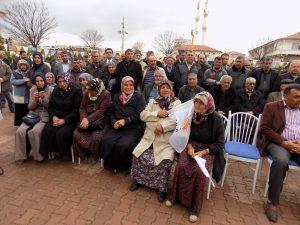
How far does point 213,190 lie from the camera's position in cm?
365

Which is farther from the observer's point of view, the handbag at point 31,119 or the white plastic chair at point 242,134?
the handbag at point 31,119

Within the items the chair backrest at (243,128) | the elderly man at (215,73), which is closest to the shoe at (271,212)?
the chair backrest at (243,128)

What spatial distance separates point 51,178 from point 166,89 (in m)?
2.37

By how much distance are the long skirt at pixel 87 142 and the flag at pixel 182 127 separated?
1.40 metres

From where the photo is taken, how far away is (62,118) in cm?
439

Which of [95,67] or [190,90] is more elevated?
[95,67]

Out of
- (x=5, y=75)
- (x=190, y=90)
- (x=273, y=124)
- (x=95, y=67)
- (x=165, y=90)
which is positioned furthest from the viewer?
(x=5, y=75)

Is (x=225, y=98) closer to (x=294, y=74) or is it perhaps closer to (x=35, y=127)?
(x=294, y=74)

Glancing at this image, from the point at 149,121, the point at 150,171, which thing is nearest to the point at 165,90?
the point at 149,121

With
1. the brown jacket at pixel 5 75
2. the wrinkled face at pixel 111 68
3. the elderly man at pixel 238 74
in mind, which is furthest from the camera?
the brown jacket at pixel 5 75

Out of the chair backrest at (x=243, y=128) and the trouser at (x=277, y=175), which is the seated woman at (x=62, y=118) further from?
the trouser at (x=277, y=175)

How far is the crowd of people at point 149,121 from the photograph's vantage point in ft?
10.5

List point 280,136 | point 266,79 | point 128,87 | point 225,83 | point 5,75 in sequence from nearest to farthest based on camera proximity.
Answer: point 280,136
point 128,87
point 225,83
point 266,79
point 5,75

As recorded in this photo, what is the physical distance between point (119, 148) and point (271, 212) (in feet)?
7.69
